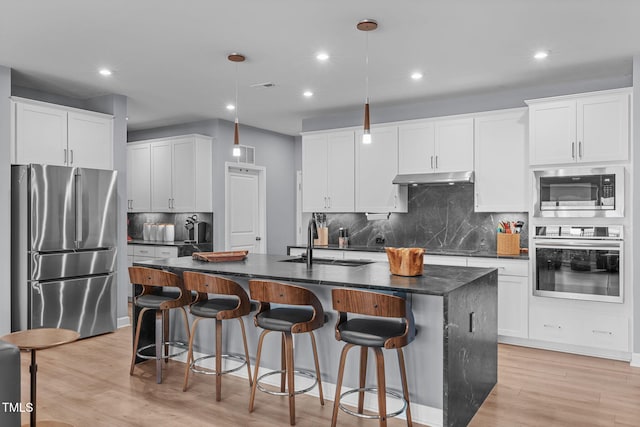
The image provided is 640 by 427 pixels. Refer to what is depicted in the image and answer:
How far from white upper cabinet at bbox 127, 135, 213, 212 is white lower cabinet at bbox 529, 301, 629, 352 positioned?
4572 mm

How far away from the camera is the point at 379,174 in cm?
584

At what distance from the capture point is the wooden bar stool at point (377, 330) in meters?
2.59

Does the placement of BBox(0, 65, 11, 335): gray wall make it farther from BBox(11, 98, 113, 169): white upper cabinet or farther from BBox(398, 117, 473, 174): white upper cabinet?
BBox(398, 117, 473, 174): white upper cabinet

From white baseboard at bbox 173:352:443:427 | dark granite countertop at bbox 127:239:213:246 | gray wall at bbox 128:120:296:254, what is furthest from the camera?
gray wall at bbox 128:120:296:254

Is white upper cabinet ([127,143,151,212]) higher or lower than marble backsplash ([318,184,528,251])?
higher

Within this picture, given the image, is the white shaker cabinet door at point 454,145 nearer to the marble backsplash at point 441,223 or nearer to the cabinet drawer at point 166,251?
the marble backsplash at point 441,223

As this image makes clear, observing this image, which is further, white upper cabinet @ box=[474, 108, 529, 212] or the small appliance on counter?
the small appliance on counter

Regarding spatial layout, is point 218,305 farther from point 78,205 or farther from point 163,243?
point 163,243

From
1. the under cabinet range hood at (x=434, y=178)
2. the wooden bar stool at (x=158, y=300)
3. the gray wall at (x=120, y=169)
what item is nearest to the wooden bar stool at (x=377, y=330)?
the wooden bar stool at (x=158, y=300)

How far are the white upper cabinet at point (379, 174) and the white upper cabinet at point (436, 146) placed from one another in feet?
0.41

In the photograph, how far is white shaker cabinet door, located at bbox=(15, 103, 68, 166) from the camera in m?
4.59

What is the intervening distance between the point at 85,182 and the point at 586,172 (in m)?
5.06

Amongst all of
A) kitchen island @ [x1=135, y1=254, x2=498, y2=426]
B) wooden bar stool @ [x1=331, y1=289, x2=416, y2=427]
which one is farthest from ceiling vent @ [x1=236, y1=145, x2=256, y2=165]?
wooden bar stool @ [x1=331, y1=289, x2=416, y2=427]

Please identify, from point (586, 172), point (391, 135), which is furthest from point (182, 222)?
point (586, 172)
